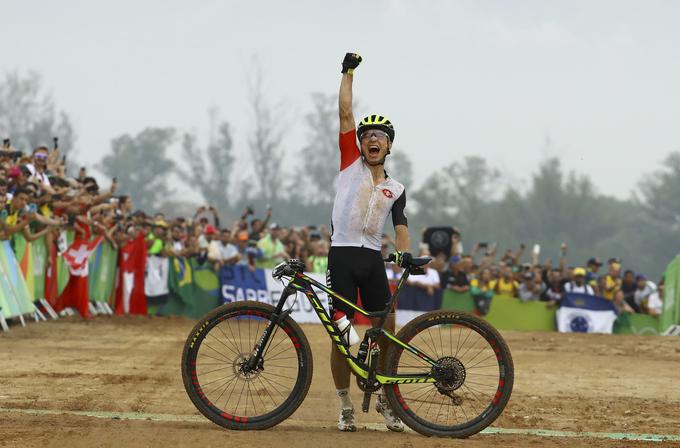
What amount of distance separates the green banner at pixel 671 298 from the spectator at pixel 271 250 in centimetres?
772

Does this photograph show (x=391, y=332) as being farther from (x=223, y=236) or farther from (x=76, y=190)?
(x=223, y=236)

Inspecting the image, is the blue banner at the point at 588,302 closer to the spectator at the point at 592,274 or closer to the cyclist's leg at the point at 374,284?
the spectator at the point at 592,274

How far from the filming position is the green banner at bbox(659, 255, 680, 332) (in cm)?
2116

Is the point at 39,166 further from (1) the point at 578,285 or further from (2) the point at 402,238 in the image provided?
(1) the point at 578,285

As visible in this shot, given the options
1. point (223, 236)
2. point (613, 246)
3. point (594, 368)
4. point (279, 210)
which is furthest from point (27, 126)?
point (594, 368)

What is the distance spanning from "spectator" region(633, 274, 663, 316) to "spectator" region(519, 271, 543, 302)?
2206 millimetres

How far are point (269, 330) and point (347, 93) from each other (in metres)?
1.71

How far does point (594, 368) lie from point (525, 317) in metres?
10.1

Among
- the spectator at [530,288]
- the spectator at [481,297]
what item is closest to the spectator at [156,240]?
the spectator at [481,297]

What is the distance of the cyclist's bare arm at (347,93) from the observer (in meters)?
7.60

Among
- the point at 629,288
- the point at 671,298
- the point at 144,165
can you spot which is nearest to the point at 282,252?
the point at 629,288

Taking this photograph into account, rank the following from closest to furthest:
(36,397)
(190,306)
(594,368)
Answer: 1. (36,397)
2. (594,368)
3. (190,306)

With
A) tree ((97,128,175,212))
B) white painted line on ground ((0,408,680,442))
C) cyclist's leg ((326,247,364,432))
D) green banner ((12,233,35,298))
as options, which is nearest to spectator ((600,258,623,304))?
green banner ((12,233,35,298))

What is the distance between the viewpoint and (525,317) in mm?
23547
